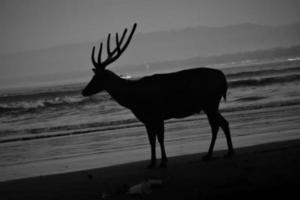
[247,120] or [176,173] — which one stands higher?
[176,173]

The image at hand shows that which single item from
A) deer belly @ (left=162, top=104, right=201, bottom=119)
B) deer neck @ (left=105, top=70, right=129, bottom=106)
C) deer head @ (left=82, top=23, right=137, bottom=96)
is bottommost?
deer belly @ (left=162, top=104, right=201, bottom=119)

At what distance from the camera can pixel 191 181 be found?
8148 mm

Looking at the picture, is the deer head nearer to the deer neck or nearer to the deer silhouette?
the deer neck

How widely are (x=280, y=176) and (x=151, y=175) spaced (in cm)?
246

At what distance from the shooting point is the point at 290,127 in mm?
15828

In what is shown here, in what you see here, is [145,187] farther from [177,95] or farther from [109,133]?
[109,133]

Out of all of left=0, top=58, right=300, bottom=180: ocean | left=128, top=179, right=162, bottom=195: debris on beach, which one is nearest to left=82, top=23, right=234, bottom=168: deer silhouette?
left=0, top=58, right=300, bottom=180: ocean

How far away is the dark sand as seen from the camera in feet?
23.3

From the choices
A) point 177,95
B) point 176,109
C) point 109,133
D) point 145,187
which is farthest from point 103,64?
point 109,133

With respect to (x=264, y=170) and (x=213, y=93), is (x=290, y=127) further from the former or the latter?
(x=264, y=170)

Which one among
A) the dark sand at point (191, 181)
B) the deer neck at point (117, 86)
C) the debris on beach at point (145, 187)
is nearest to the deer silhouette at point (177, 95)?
the deer neck at point (117, 86)

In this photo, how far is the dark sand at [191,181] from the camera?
280 inches

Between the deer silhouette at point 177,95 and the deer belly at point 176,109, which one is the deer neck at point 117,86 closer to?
the deer silhouette at point 177,95

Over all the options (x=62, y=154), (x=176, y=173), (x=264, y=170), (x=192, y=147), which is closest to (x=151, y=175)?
(x=176, y=173)
